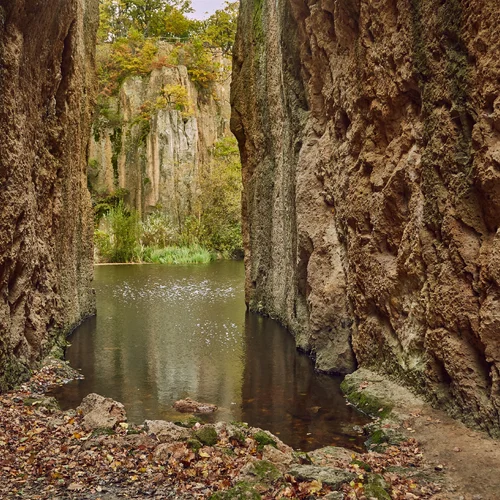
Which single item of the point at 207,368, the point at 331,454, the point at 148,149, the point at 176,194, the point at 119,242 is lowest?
the point at 207,368

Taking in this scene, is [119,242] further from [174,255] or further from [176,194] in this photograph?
[176,194]

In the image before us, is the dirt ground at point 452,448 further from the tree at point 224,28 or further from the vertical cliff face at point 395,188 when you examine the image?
the tree at point 224,28

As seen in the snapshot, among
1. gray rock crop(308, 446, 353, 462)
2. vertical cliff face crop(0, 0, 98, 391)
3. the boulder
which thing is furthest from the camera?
vertical cliff face crop(0, 0, 98, 391)

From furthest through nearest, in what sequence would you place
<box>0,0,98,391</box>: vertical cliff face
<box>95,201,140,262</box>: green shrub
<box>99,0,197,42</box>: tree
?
<box>99,0,197,42</box>: tree → <box>95,201,140,262</box>: green shrub → <box>0,0,98,391</box>: vertical cliff face

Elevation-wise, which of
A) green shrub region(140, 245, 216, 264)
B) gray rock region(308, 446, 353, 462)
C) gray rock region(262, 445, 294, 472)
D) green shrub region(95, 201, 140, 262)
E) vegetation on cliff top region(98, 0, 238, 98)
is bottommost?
gray rock region(308, 446, 353, 462)

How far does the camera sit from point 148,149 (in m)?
37.7

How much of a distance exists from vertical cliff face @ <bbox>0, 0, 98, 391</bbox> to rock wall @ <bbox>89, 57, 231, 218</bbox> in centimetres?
2102

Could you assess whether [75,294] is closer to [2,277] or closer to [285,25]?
[2,277]

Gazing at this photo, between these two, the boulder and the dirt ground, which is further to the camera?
the boulder

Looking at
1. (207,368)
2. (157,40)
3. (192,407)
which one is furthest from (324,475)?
(157,40)

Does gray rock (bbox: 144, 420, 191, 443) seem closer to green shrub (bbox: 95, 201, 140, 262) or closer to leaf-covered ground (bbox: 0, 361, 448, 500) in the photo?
leaf-covered ground (bbox: 0, 361, 448, 500)

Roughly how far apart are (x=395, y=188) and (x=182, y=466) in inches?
184

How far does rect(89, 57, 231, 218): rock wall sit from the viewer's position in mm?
37500

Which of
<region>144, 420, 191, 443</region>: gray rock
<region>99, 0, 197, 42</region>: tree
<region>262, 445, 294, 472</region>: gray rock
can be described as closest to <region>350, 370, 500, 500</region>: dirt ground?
<region>262, 445, 294, 472</region>: gray rock
